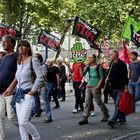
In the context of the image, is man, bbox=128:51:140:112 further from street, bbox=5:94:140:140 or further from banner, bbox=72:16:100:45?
banner, bbox=72:16:100:45

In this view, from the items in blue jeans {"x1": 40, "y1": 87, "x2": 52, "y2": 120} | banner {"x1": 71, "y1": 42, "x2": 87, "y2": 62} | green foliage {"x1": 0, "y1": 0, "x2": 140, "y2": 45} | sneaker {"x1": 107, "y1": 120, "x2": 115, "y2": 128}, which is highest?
green foliage {"x1": 0, "y1": 0, "x2": 140, "y2": 45}

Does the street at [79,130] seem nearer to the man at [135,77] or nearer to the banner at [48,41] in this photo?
the man at [135,77]

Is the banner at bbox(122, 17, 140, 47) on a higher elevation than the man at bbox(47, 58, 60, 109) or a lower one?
higher

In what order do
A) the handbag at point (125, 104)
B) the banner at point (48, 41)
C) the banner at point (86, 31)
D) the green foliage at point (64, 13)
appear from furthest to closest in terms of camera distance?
the green foliage at point (64, 13), the banner at point (48, 41), the banner at point (86, 31), the handbag at point (125, 104)

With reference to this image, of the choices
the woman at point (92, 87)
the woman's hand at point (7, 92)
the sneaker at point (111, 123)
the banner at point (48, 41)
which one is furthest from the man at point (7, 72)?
the banner at point (48, 41)

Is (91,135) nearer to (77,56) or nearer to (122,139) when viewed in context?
(122,139)

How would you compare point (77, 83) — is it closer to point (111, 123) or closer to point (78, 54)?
point (78, 54)

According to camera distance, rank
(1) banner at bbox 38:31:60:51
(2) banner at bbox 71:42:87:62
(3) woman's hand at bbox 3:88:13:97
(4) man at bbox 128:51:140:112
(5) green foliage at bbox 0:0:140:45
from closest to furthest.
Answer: (3) woman's hand at bbox 3:88:13:97 < (4) man at bbox 128:51:140:112 < (2) banner at bbox 71:42:87:62 < (1) banner at bbox 38:31:60:51 < (5) green foliage at bbox 0:0:140:45

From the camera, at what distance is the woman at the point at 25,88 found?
7195 millimetres

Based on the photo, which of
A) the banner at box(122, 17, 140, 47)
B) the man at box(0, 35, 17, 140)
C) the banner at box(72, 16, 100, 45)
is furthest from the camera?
the banner at box(72, 16, 100, 45)

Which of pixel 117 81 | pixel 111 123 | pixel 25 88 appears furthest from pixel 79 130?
pixel 25 88

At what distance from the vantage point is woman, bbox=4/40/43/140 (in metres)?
7.20

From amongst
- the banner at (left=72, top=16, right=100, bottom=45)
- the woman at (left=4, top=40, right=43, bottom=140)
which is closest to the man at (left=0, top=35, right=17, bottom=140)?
the woman at (left=4, top=40, right=43, bottom=140)

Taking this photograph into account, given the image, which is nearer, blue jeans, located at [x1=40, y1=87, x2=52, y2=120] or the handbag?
the handbag
